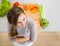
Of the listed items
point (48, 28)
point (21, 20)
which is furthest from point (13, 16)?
point (48, 28)

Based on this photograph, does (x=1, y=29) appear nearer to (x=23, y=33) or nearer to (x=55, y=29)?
(x=23, y=33)

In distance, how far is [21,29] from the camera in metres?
0.54

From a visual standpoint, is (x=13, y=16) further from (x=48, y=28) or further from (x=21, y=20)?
(x=48, y=28)

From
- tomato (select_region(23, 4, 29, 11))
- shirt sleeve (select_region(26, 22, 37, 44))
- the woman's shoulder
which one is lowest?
shirt sleeve (select_region(26, 22, 37, 44))

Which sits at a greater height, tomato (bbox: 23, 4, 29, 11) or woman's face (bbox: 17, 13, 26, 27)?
tomato (bbox: 23, 4, 29, 11)

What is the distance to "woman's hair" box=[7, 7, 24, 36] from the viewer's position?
0.53 meters

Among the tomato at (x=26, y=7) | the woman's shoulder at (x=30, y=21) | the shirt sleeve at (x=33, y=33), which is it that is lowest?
the shirt sleeve at (x=33, y=33)

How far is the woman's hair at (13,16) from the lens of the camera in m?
0.53

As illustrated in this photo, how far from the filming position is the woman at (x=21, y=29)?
21.1 inches

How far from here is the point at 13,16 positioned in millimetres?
531

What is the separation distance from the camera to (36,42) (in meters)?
0.57

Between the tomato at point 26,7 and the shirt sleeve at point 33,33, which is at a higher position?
the tomato at point 26,7

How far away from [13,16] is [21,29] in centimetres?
5

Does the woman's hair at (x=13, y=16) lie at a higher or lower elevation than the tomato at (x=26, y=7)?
lower
